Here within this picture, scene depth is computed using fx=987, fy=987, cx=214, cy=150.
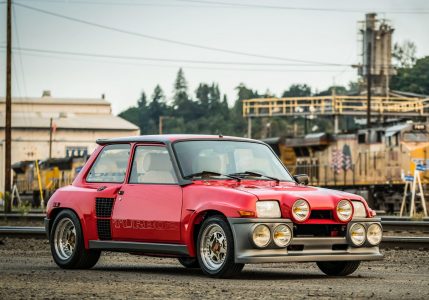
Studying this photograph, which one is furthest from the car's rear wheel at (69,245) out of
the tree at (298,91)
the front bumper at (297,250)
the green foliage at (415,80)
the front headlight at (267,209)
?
the tree at (298,91)

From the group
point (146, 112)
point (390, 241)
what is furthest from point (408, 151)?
point (146, 112)

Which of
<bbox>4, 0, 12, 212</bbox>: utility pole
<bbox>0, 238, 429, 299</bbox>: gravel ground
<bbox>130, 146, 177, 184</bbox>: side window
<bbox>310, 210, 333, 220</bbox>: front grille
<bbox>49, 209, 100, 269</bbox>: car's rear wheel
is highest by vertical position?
<bbox>4, 0, 12, 212</bbox>: utility pole

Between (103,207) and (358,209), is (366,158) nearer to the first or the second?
(103,207)

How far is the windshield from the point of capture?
412 inches

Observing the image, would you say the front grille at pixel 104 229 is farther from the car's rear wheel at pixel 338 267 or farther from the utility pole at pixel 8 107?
the utility pole at pixel 8 107

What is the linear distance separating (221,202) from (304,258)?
97 cm

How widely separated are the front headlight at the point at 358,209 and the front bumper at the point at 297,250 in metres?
0.07

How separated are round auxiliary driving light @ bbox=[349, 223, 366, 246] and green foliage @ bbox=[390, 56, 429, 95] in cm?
10472

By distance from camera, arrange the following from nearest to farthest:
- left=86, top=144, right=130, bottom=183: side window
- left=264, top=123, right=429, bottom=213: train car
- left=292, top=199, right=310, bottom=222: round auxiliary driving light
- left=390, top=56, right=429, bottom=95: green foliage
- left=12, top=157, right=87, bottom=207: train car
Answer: left=292, top=199, right=310, bottom=222: round auxiliary driving light
left=86, top=144, right=130, bottom=183: side window
left=264, top=123, right=429, bottom=213: train car
left=12, top=157, right=87, bottom=207: train car
left=390, top=56, right=429, bottom=95: green foliage

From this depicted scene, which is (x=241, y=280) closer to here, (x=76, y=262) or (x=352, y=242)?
(x=352, y=242)

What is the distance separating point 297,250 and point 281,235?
0.28 meters

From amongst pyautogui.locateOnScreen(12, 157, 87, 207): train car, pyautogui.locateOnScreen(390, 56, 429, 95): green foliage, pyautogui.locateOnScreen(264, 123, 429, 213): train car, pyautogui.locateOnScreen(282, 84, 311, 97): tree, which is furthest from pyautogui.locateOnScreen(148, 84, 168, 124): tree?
pyautogui.locateOnScreen(264, 123, 429, 213): train car

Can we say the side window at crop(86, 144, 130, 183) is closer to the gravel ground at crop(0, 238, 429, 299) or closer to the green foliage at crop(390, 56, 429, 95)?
the gravel ground at crop(0, 238, 429, 299)

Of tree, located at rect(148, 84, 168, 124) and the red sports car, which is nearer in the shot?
the red sports car
